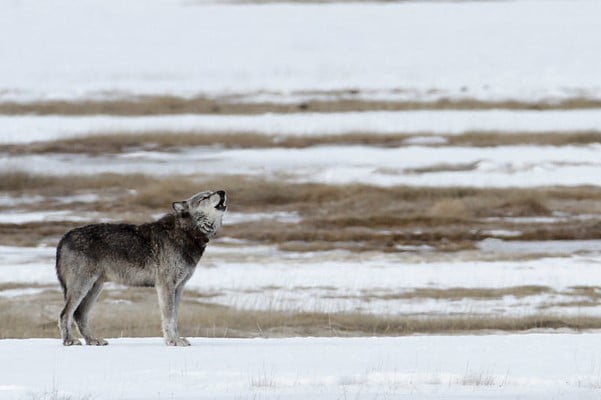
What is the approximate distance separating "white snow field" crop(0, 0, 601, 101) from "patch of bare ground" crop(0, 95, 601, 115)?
148cm

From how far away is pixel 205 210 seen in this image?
11.6 meters

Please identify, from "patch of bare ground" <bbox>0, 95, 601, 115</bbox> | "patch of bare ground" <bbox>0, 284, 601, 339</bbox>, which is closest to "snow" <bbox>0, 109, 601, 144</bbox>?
"patch of bare ground" <bbox>0, 95, 601, 115</bbox>

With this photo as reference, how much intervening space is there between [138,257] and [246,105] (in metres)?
30.9

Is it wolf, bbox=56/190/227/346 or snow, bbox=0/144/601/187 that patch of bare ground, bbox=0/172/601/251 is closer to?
snow, bbox=0/144/601/187

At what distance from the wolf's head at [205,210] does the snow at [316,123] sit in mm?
24714

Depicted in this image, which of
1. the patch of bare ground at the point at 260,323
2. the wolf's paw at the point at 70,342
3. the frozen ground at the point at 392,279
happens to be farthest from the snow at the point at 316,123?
the wolf's paw at the point at 70,342

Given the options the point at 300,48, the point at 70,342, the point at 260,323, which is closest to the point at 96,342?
the point at 70,342

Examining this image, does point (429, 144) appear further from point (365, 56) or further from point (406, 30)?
point (406, 30)

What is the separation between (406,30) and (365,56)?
621 centimetres

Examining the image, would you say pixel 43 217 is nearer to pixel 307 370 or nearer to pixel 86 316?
pixel 86 316

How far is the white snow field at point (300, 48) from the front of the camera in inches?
1809

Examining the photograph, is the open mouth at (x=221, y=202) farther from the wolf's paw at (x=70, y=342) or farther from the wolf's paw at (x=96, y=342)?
the wolf's paw at (x=70, y=342)

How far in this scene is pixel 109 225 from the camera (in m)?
11.6

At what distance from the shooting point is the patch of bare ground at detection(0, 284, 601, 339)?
1552 cm
